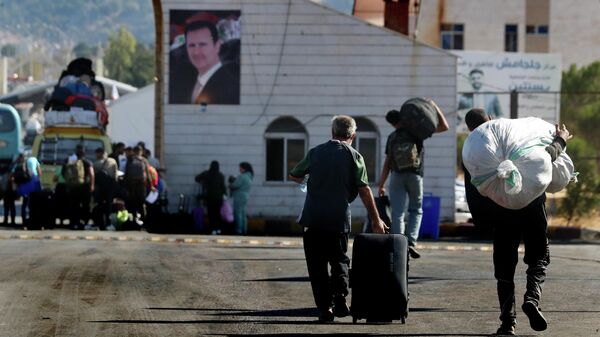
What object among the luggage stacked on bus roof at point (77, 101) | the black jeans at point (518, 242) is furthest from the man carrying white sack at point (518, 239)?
the luggage stacked on bus roof at point (77, 101)

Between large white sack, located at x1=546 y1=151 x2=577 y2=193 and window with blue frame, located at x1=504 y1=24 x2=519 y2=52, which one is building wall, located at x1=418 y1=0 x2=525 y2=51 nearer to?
window with blue frame, located at x1=504 y1=24 x2=519 y2=52

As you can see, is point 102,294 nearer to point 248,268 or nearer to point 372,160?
point 248,268

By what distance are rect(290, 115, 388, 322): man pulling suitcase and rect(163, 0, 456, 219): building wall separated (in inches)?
796

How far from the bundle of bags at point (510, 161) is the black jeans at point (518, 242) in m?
0.10

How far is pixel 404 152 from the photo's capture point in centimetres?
1434

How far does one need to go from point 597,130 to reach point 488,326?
2075 inches

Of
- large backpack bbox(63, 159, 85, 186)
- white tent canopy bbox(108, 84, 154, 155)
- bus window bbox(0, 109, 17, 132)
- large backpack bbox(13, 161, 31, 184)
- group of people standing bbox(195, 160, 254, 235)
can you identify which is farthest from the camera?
white tent canopy bbox(108, 84, 154, 155)

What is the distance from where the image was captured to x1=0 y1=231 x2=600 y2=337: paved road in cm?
973

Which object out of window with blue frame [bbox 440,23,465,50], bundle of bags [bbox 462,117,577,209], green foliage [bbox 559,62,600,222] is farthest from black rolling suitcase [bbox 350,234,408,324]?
window with blue frame [bbox 440,23,465,50]

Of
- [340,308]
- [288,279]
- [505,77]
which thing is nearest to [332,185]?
[340,308]

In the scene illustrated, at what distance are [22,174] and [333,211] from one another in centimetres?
1813

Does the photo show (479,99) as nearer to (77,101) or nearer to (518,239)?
(77,101)

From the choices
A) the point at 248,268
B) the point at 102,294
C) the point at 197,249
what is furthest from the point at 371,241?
the point at 197,249

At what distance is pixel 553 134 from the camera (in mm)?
9703
